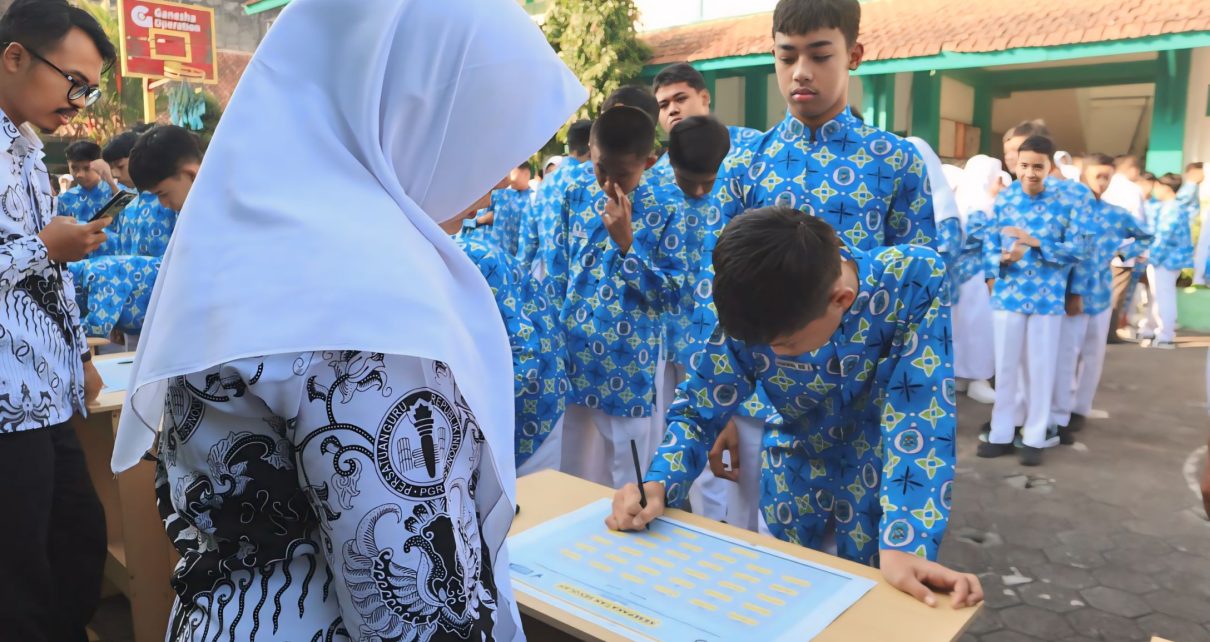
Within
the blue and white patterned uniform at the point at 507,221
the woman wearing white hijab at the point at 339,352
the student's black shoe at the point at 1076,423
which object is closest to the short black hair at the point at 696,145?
the blue and white patterned uniform at the point at 507,221

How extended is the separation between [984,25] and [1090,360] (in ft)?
17.1

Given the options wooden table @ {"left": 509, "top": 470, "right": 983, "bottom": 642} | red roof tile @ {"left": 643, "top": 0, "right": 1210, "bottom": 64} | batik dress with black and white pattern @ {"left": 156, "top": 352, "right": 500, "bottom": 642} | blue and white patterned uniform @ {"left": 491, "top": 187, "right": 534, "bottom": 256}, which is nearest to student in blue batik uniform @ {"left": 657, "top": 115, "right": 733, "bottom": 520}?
wooden table @ {"left": 509, "top": 470, "right": 983, "bottom": 642}

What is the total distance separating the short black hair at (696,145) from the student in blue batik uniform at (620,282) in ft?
0.60

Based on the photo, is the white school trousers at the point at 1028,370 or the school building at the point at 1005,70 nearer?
the white school trousers at the point at 1028,370

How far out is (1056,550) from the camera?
10.5 ft

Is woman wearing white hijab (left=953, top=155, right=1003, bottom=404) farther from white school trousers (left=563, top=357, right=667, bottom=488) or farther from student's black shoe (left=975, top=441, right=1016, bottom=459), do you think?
white school trousers (left=563, top=357, right=667, bottom=488)

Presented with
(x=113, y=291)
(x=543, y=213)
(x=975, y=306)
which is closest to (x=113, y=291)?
(x=113, y=291)

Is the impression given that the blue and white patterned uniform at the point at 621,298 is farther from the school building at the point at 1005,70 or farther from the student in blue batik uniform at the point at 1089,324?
the school building at the point at 1005,70

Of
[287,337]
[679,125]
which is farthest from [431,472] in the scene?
[679,125]

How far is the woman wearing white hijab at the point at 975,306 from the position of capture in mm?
5309

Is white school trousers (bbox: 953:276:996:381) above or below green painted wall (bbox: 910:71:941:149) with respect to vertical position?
below

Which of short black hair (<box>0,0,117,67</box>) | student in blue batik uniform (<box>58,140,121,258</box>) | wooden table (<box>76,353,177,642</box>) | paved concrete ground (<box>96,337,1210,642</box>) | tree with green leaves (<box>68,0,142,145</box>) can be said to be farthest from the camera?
tree with green leaves (<box>68,0,142,145</box>)

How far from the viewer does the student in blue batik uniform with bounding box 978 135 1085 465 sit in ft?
14.1

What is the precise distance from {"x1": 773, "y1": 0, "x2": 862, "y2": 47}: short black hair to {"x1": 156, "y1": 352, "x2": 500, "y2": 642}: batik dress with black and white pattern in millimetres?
1594
